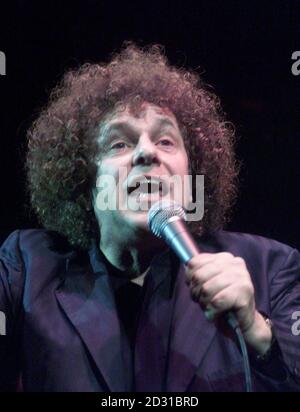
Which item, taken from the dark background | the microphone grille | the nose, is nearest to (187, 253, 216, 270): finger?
the microphone grille

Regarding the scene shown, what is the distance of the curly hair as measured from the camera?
1682 mm

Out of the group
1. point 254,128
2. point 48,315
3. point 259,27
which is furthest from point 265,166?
point 48,315

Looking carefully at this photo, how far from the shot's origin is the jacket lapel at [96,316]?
128 centimetres

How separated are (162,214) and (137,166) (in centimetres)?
35

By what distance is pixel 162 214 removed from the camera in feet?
3.55

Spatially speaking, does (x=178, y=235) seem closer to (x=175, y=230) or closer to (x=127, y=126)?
(x=175, y=230)

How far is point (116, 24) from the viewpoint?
5.84ft

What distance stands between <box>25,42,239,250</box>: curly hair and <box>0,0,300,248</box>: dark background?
0.15 ft

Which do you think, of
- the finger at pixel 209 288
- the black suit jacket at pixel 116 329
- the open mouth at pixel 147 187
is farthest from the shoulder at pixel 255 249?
the finger at pixel 209 288

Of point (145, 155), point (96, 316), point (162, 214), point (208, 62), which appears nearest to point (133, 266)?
point (96, 316)

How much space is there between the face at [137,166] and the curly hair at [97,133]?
7cm

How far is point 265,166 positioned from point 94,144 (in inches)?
24.0

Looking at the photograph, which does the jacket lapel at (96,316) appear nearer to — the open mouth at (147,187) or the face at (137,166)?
the face at (137,166)

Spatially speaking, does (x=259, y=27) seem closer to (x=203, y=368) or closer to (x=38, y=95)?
(x=38, y=95)
